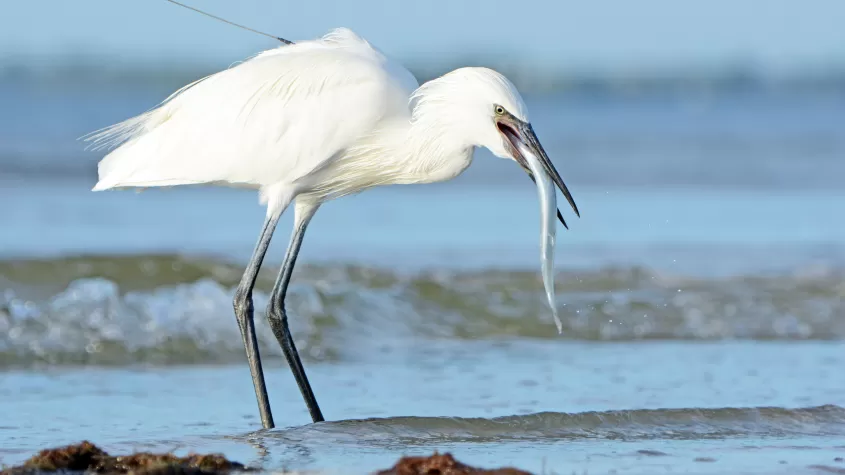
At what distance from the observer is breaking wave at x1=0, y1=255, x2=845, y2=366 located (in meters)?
7.76

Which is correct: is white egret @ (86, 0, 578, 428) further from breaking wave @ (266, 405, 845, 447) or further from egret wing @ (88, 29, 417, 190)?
breaking wave @ (266, 405, 845, 447)

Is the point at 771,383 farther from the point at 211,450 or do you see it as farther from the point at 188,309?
the point at 188,309

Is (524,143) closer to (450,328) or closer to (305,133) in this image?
(305,133)

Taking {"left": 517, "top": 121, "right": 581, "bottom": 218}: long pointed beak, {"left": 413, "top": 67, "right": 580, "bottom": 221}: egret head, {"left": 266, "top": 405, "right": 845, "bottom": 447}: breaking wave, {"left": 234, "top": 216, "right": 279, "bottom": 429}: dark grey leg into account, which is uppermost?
{"left": 413, "top": 67, "right": 580, "bottom": 221}: egret head

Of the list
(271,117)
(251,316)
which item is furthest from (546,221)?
(251,316)

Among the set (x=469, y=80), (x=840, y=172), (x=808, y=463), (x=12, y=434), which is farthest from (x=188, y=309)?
(x=840, y=172)

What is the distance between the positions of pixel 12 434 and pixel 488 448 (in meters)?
2.04

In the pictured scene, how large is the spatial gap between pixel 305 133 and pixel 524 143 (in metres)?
1.11

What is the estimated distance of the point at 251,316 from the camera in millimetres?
6367

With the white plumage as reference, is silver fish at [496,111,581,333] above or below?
below

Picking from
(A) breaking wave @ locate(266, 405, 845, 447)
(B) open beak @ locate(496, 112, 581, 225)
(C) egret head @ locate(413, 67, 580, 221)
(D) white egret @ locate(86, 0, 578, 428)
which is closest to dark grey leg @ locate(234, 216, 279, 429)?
(D) white egret @ locate(86, 0, 578, 428)

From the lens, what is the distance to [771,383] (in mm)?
6766

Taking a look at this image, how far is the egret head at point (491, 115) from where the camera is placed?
536 cm

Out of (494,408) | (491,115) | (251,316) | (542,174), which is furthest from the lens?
(251,316)
